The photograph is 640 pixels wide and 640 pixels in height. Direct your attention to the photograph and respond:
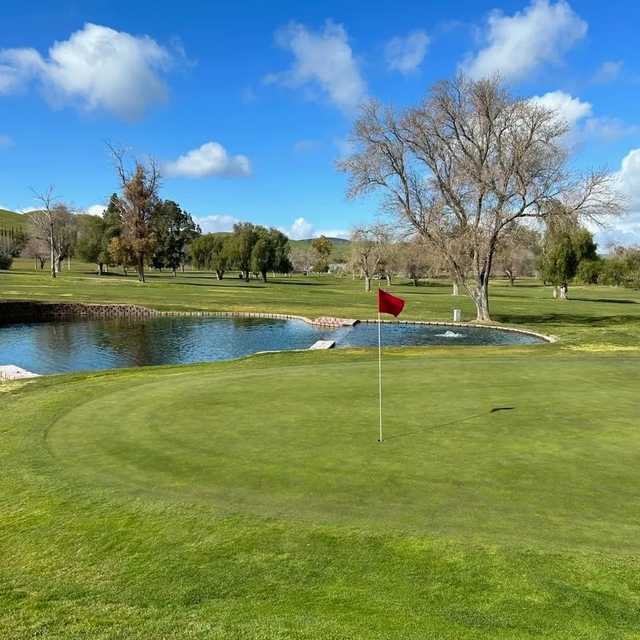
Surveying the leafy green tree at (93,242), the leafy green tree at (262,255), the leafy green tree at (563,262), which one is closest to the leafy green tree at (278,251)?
the leafy green tree at (262,255)

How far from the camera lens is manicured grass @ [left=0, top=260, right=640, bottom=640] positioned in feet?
17.1

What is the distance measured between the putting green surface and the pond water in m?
16.4

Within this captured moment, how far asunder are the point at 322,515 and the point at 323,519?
111 millimetres

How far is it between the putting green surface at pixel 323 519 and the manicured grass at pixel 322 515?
0.03 meters

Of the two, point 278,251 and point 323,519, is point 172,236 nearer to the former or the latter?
point 278,251

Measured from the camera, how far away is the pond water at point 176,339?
29.2 metres

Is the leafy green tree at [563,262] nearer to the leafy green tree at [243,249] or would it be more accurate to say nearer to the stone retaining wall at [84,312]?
the stone retaining wall at [84,312]

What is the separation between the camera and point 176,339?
36.2 m

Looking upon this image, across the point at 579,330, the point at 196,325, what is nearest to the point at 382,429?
the point at 579,330

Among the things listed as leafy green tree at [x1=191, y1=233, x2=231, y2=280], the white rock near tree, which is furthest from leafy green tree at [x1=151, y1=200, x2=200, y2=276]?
the white rock near tree

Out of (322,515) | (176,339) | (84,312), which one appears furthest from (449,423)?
(84,312)

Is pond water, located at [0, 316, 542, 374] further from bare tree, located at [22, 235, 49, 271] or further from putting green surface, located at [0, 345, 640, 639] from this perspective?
bare tree, located at [22, 235, 49, 271]

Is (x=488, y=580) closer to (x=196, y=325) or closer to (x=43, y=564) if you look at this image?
(x=43, y=564)

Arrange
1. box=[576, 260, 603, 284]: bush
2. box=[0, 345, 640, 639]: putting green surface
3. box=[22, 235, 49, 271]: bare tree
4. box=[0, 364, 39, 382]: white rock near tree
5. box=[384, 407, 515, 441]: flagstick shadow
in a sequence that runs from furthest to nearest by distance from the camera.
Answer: box=[22, 235, 49, 271]: bare tree
box=[576, 260, 603, 284]: bush
box=[0, 364, 39, 382]: white rock near tree
box=[384, 407, 515, 441]: flagstick shadow
box=[0, 345, 640, 639]: putting green surface
